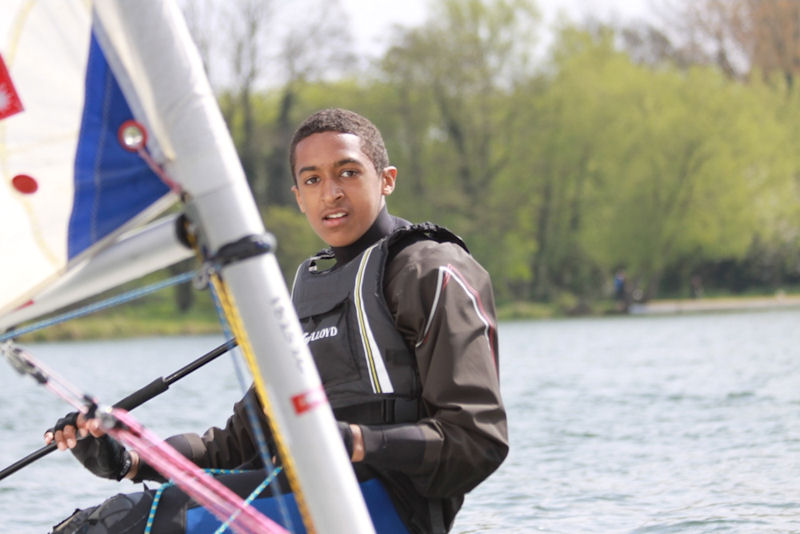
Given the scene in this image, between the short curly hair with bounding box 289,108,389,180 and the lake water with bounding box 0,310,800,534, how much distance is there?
88.1 inches

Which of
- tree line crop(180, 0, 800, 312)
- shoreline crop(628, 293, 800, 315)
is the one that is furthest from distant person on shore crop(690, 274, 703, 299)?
shoreline crop(628, 293, 800, 315)

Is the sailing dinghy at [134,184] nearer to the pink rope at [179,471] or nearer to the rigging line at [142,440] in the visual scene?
the rigging line at [142,440]

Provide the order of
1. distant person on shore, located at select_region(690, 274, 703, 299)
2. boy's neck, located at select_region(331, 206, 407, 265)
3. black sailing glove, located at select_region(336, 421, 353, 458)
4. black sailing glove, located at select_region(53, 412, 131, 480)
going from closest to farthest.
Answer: black sailing glove, located at select_region(336, 421, 353, 458) → black sailing glove, located at select_region(53, 412, 131, 480) → boy's neck, located at select_region(331, 206, 407, 265) → distant person on shore, located at select_region(690, 274, 703, 299)

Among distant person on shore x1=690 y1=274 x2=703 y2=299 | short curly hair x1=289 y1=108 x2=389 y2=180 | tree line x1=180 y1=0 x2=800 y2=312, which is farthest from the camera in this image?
distant person on shore x1=690 y1=274 x2=703 y2=299

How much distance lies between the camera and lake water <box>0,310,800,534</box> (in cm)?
479

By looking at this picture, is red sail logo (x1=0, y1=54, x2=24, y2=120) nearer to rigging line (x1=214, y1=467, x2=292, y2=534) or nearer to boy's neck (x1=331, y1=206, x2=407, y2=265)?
rigging line (x1=214, y1=467, x2=292, y2=534)

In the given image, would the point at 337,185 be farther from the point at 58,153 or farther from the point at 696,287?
the point at 696,287

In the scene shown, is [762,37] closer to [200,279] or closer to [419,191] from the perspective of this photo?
[419,191]

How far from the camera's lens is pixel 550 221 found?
126 feet

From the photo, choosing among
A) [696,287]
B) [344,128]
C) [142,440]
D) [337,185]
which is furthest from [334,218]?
[696,287]

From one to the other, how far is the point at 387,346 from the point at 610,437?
5189 mm

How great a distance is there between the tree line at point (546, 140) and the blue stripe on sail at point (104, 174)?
94.7 feet

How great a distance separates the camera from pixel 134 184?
185 cm

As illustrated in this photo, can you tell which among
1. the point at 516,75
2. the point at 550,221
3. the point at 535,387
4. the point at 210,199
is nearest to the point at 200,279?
the point at 210,199
